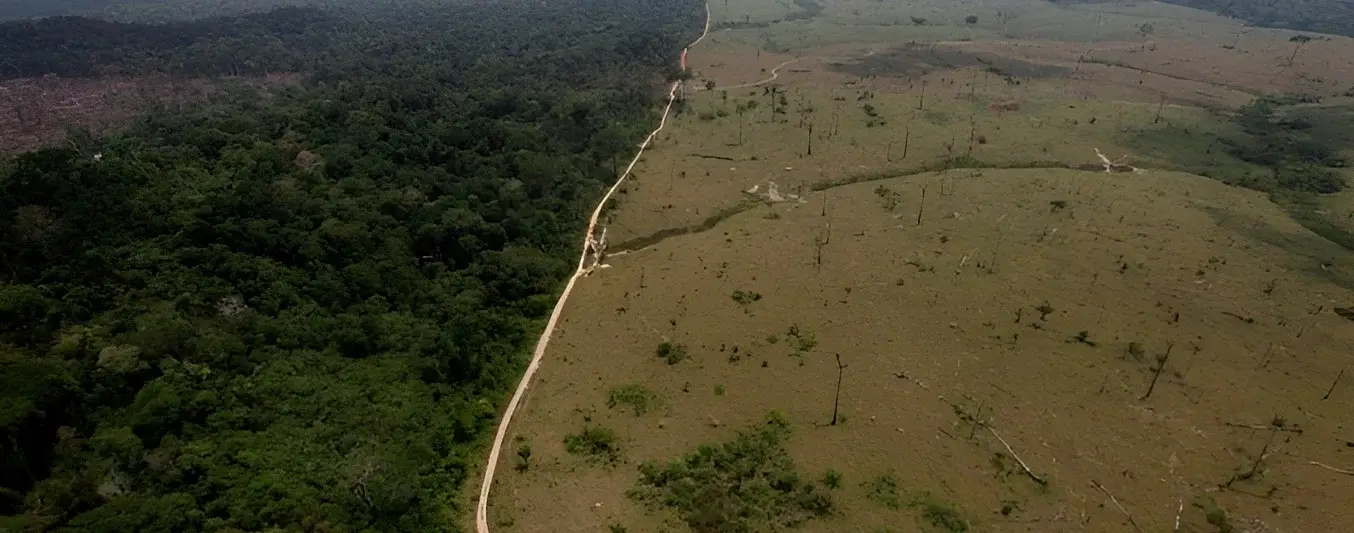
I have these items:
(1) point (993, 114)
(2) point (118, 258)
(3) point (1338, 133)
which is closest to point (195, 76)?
(2) point (118, 258)

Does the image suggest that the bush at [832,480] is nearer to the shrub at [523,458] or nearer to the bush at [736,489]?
the bush at [736,489]

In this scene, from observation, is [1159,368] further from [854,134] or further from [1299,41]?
[1299,41]

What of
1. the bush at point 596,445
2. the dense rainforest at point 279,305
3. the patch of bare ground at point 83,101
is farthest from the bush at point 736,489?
the patch of bare ground at point 83,101

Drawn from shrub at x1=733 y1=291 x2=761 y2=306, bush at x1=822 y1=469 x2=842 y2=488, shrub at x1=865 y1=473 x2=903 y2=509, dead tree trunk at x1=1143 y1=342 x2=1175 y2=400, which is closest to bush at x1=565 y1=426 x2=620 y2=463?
bush at x1=822 y1=469 x2=842 y2=488

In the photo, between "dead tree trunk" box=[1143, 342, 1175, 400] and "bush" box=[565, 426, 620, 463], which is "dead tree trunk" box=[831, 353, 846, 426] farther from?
"dead tree trunk" box=[1143, 342, 1175, 400]

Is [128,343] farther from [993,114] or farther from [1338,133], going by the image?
[1338,133]
